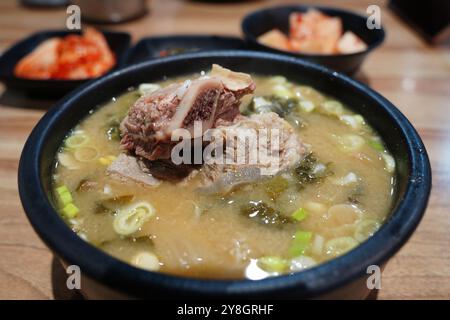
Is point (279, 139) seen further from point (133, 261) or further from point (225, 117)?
point (133, 261)

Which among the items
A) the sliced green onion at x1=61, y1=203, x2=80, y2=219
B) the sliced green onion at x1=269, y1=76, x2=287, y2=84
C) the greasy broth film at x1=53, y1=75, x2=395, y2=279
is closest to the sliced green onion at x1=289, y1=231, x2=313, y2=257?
the greasy broth film at x1=53, y1=75, x2=395, y2=279

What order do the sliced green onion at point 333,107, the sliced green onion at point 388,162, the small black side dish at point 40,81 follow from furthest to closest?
the small black side dish at point 40,81, the sliced green onion at point 333,107, the sliced green onion at point 388,162

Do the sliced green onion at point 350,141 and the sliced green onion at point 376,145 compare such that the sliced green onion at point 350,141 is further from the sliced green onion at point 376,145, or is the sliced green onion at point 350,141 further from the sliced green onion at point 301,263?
the sliced green onion at point 301,263

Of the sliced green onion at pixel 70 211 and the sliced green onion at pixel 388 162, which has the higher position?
the sliced green onion at pixel 388 162

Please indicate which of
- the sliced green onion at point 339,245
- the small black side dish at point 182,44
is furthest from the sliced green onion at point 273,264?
the small black side dish at point 182,44

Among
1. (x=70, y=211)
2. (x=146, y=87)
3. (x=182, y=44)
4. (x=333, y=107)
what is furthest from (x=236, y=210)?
(x=182, y=44)

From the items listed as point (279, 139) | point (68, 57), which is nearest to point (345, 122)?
point (279, 139)

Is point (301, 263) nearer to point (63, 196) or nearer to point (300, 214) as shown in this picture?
point (300, 214)
